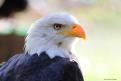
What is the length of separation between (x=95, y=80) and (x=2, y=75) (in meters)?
1.59

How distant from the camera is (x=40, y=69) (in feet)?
12.3

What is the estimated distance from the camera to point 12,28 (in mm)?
6199

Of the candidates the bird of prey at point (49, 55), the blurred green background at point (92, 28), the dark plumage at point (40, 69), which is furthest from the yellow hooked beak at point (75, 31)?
the blurred green background at point (92, 28)

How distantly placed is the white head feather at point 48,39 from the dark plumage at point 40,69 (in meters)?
0.07

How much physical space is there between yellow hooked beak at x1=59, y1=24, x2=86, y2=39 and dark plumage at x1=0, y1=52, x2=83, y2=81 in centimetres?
15

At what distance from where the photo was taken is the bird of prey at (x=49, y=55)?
3742mm

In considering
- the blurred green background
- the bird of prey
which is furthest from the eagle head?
the blurred green background

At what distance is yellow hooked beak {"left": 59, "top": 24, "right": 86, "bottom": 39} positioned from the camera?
3919 millimetres

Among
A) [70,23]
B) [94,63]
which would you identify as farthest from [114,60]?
[70,23]

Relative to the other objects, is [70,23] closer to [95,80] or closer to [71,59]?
[71,59]

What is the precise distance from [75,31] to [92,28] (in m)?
2.87

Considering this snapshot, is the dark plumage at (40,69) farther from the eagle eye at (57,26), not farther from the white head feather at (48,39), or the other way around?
the eagle eye at (57,26)

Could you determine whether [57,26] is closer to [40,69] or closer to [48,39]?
[48,39]

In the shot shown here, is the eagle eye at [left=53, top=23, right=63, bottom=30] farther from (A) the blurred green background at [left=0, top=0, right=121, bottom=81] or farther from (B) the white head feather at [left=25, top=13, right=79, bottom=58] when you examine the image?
(A) the blurred green background at [left=0, top=0, right=121, bottom=81]
